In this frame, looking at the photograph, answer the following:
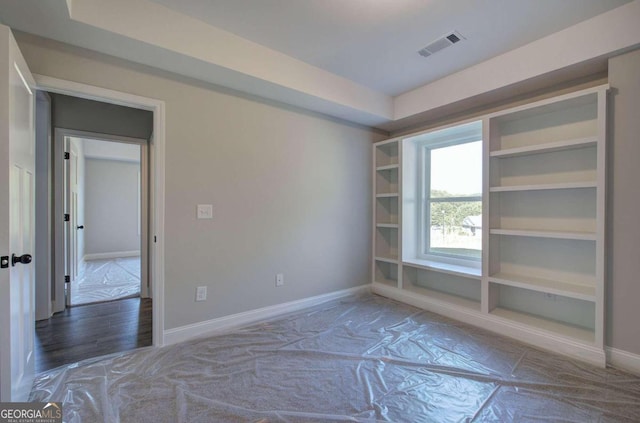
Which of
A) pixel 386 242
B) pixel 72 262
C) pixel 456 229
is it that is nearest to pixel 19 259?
pixel 72 262

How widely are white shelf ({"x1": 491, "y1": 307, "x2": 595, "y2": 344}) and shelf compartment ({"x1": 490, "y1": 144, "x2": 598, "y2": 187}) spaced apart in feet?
4.16

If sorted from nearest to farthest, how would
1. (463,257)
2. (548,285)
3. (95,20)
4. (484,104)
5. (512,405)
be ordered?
(512,405)
(95,20)
(548,285)
(484,104)
(463,257)

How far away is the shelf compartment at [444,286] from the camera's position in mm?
3219

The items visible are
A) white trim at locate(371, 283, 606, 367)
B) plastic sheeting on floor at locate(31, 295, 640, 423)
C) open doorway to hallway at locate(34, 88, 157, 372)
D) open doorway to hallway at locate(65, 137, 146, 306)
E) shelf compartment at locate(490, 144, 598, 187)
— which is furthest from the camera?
open doorway to hallway at locate(65, 137, 146, 306)

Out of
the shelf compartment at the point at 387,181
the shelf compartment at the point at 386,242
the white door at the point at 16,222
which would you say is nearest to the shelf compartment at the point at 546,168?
the shelf compartment at the point at 387,181

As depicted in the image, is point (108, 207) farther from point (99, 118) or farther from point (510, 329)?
point (510, 329)

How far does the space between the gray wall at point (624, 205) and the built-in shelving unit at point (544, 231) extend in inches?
3.9

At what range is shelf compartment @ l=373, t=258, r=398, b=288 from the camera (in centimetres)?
405

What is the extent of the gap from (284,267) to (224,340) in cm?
97

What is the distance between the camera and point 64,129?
3.16m

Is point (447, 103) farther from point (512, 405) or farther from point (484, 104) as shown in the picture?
point (512, 405)

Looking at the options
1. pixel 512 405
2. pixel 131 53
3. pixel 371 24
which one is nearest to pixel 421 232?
pixel 512 405

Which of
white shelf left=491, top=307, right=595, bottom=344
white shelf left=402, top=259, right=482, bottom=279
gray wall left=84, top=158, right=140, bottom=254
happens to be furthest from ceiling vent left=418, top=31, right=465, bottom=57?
gray wall left=84, top=158, right=140, bottom=254

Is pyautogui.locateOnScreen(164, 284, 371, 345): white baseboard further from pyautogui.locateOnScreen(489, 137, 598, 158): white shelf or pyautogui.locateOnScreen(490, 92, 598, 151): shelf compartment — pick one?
pyautogui.locateOnScreen(490, 92, 598, 151): shelf compartment
